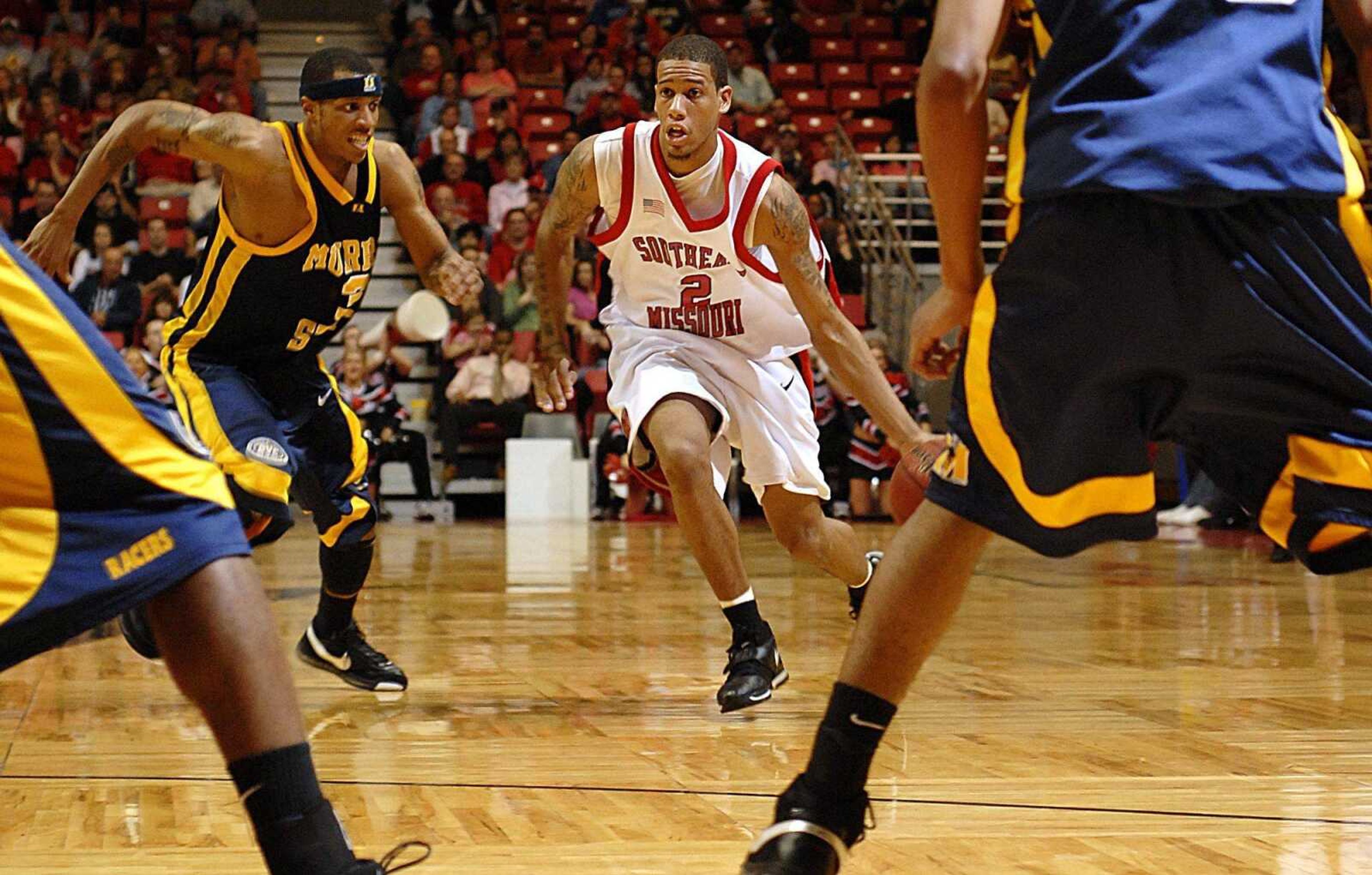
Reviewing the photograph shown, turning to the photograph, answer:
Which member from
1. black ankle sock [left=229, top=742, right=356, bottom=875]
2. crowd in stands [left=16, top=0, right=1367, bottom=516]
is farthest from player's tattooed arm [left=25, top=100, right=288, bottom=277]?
crowd in stands [left=16, top=0, right=1367, bottom=516]

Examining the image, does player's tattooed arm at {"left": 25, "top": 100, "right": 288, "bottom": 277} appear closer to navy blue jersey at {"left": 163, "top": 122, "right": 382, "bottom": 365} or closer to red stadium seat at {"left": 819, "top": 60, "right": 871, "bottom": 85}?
navy blue jersey at {"left": 163, "top": 122, "right": 382, "bottom": 365}

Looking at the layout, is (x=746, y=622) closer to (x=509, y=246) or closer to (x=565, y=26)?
(x=509, y=246)

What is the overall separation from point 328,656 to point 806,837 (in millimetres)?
2738

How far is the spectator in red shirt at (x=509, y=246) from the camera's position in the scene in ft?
44.8

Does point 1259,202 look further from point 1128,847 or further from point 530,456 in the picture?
point 530,456

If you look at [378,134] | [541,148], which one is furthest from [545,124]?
[378,134]

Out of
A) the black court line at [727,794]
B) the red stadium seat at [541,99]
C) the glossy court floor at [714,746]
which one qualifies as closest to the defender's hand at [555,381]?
the glossy court floor at [714,746]

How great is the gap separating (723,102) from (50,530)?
319 cm

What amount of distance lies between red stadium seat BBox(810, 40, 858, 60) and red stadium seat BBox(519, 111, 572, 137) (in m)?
2.92

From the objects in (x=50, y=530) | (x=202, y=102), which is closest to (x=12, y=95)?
(x=202, y=102)

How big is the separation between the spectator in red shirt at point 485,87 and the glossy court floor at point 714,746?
9.70 metres

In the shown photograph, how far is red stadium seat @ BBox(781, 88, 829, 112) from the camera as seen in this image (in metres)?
16.2

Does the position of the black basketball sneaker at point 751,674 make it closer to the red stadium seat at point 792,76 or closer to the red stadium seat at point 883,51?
the red stadium seat at point 792,76

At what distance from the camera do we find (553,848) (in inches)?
106
